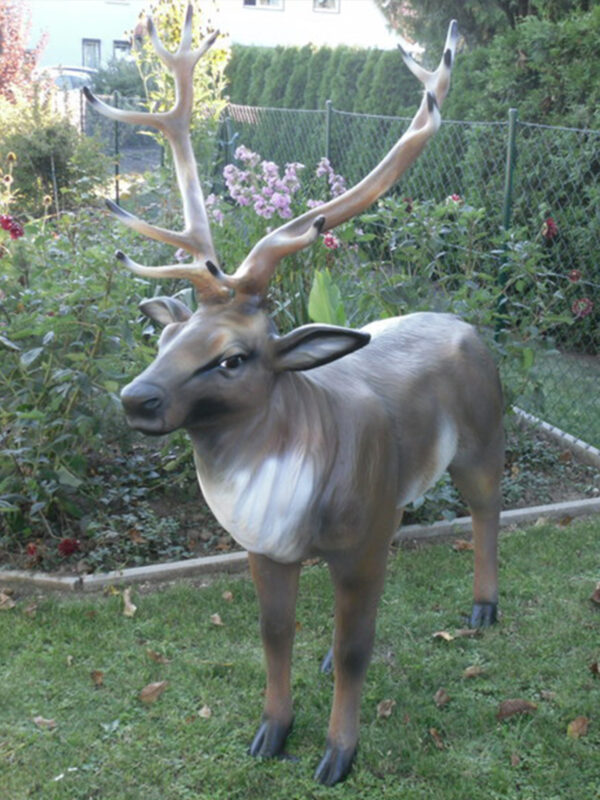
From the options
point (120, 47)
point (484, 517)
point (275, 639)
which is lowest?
point (275, 639)

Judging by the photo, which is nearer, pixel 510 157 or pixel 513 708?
pixel 513 708

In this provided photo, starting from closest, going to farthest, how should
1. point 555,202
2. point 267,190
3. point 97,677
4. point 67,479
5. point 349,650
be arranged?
1. point 349,650
2. point 97,677
3. point 67,479
4. point 267,190
5. point 555,202

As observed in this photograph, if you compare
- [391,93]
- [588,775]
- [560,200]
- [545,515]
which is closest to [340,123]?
[391,93]

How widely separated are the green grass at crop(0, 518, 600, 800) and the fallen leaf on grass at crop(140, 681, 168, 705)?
3 centimetres

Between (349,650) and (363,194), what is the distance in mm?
1398

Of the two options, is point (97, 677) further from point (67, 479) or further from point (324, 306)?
point (324, 306)

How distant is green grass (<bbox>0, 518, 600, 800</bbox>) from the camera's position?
116 inches

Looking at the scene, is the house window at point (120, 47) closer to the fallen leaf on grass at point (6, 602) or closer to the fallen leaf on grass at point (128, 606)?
the fallen leaf on grass at point (6, 602)

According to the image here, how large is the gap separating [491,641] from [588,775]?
2.68ft

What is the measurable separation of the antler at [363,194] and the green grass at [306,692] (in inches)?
64.8

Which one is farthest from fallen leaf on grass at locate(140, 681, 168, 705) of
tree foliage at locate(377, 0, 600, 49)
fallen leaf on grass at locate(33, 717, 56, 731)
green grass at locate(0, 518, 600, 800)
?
tree foliage at locate(377, 0, 600, 49)

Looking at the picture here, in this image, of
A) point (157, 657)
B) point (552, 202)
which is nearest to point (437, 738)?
point (157, 657)

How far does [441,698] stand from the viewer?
11.0 feet

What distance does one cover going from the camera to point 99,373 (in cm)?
436
